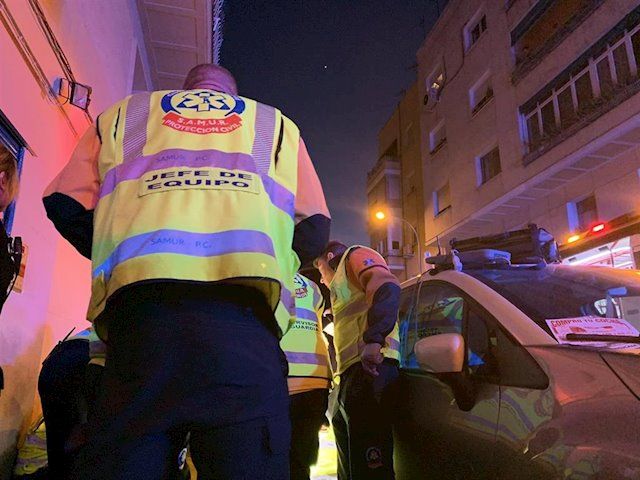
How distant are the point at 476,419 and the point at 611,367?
620 millimetres

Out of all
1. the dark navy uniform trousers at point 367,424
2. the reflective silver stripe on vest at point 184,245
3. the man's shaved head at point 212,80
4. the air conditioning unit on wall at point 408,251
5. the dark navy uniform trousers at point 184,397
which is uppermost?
the air conditioning unit on wall at point 408,251

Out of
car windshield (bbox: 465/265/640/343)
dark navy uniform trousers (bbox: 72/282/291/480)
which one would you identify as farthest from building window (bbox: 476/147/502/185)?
dark navy uniform trousers (bbox: 72/282/291/480)

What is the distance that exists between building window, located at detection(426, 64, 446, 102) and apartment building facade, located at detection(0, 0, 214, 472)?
16.8 meters

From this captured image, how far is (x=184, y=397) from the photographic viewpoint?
109 centimetres

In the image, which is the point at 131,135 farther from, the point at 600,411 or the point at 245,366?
the point at 600,411

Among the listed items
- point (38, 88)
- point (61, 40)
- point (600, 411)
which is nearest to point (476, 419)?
point (600, 411)

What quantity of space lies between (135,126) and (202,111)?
20 cm

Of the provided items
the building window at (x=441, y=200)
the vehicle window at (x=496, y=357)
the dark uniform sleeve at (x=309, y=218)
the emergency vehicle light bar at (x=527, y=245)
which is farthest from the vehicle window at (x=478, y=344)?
the building window at (x=441, y=200)

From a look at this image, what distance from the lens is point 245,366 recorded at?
1.14 meters

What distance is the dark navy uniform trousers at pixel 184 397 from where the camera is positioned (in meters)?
1.07

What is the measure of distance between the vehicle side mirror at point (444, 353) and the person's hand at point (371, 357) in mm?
472

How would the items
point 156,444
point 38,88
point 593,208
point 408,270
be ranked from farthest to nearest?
point 408,270 → point 593,208 → point 38,88 → point 156,444

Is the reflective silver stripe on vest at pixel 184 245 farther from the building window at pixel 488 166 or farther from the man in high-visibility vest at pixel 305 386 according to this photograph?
the building window at pixel 488 166

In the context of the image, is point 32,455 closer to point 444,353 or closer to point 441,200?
point 444,353
